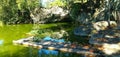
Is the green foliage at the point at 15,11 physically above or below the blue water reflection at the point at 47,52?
below

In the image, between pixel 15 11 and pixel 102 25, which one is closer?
pixel 102 25

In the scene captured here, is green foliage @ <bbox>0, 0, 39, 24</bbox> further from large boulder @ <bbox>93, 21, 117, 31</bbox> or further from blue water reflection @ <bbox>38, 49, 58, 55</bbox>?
blue water reflection @ <bbox>38, 49, 58, 55</bbox>

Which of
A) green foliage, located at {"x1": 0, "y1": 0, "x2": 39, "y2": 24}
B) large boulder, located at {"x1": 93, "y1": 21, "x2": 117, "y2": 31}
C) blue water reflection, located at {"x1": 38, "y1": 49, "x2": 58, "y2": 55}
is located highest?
large boulder, located at {"x1": 93, "y1": 21, "x2": 117, "y2": 31}

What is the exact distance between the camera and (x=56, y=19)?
150ft

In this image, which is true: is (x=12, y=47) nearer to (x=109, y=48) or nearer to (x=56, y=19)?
(x=109, y=48)

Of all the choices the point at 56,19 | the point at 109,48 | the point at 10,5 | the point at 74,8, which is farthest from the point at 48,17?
the point at 109,48

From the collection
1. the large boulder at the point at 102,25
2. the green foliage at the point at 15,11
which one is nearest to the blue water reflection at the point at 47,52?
the large boulder at the point at 102,25

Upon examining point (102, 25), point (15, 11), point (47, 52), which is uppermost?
point (102, 25)

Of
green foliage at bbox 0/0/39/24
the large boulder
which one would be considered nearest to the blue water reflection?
the large boulder

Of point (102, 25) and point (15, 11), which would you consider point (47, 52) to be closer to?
point (102, 25)

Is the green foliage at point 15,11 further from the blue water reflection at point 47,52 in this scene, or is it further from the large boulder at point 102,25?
the blue water reflection at point 47,52

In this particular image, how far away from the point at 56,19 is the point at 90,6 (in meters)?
12.5

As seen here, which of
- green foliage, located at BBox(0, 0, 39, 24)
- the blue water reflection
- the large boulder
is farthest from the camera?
green foliage, located at BBox(0, 0, 39, 24)

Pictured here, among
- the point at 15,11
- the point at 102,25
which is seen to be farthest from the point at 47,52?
the point at 15,11
